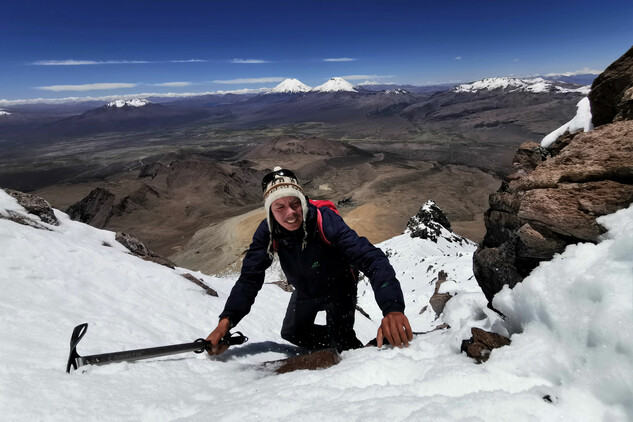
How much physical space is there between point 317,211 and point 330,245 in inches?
14.9

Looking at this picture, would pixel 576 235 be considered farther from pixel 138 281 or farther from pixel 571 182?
pixel 138 281

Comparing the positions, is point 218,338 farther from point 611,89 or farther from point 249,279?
point 611,89

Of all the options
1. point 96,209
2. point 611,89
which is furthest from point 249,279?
point 96,209

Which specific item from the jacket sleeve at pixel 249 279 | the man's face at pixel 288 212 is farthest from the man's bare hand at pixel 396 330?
the jacket sleeve at pixel 249 279

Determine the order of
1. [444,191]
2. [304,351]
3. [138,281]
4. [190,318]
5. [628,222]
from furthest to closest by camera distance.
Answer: [444,191] → [138,281] → [190,318] → [304,351] → [628,222]

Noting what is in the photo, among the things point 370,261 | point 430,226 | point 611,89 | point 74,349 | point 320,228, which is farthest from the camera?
point 430,226

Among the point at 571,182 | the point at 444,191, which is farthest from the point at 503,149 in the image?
the point at 571,182

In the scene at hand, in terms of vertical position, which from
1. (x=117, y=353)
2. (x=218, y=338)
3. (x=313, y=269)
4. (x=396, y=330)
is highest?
(x=313, y=269)

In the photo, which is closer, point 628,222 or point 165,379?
point 628,222

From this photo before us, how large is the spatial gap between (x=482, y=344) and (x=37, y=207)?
30.6ft

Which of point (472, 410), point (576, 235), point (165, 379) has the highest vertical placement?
point (576, 235)

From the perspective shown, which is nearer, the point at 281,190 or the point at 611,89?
the point at 281,190

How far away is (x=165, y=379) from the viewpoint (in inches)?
112

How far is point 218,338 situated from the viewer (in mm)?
3529
